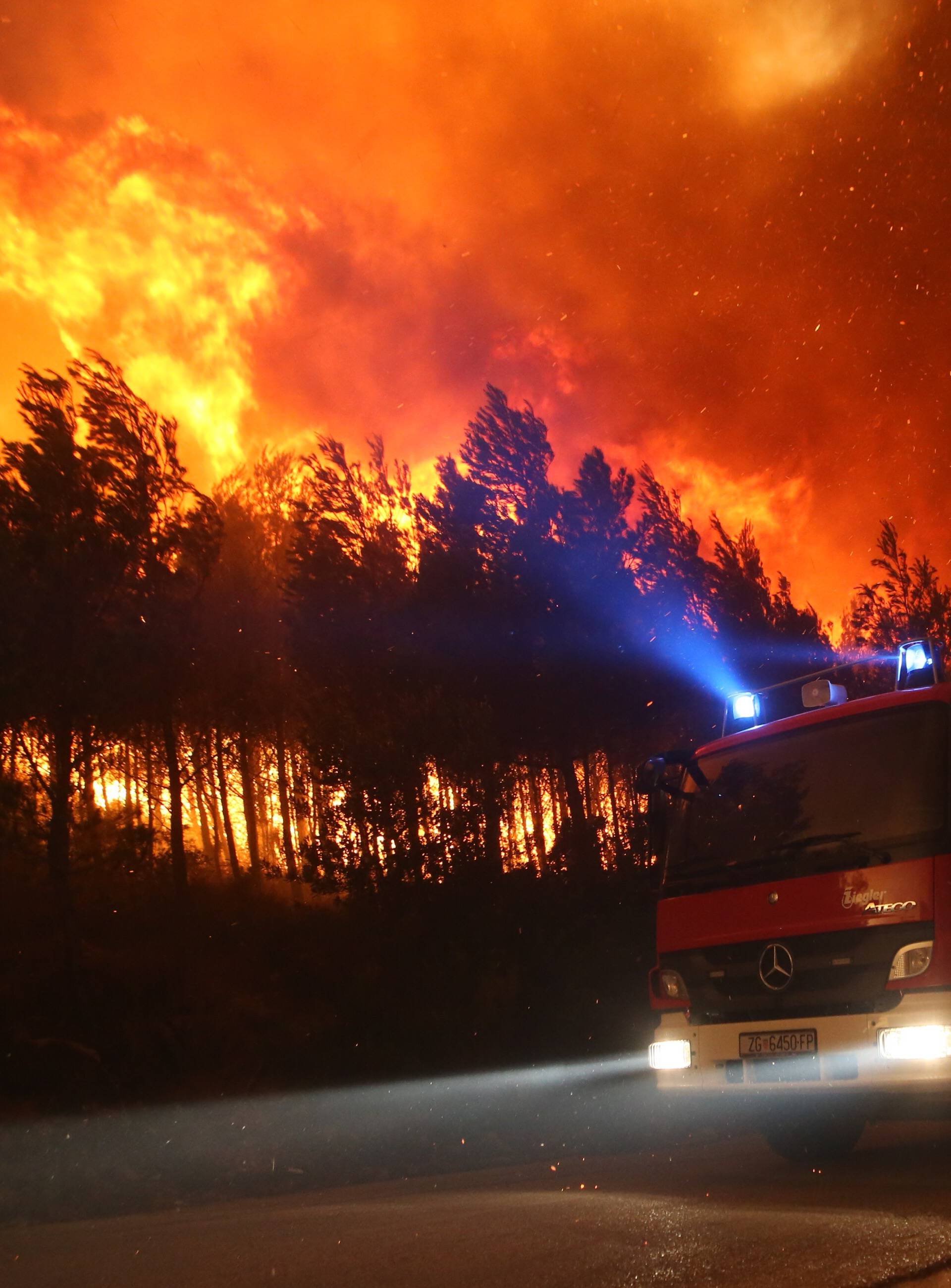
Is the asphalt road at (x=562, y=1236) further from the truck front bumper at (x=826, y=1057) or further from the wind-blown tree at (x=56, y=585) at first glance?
the wind-blown tree at (x=56, y=585)

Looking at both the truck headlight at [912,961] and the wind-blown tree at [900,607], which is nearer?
the truck headlight at [912,961]

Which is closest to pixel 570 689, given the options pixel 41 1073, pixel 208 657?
pixel 208 657

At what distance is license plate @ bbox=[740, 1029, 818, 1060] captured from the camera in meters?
6.73

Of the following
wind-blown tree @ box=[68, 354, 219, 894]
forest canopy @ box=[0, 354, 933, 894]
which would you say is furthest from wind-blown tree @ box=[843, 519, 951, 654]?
wind-blown tree @ box=[68, 354, 219, 894]

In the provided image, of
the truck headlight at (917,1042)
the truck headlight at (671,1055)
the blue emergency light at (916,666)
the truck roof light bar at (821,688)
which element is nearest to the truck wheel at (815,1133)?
the truck headlight at (671,1055)

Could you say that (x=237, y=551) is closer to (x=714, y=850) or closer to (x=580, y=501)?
(x=580, y=501)

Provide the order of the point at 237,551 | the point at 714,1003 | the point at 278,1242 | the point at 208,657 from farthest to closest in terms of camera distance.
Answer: the point at 237,551, the point at 208,657, the point at 714,1003, the point at 278,1242

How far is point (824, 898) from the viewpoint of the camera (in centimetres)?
680

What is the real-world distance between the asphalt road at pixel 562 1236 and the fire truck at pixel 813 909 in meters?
0.55

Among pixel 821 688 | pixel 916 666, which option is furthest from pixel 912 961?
pixel 821 688

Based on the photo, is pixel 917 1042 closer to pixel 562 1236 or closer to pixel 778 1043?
pixel 778 1043

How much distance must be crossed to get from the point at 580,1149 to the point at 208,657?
1094 cm

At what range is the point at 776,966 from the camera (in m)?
7.03

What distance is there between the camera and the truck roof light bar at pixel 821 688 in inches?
287
